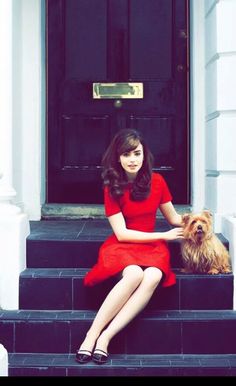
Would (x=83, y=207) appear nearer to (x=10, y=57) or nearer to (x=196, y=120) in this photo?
(x=196, y=120)

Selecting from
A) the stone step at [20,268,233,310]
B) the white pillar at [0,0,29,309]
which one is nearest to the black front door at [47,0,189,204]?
the white pillar at [0,0,29,309]

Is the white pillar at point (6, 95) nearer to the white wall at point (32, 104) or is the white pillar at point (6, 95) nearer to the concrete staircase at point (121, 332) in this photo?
the concrete staircase at point (121, 332)

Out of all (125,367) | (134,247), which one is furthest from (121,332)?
(134,247)

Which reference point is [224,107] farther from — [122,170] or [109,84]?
[109,84]

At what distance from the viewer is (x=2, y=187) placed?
174 inches

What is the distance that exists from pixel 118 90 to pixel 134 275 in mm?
2421

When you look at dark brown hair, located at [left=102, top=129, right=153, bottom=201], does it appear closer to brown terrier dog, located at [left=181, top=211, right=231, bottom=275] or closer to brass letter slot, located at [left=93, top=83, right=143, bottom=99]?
brown terrier dog, located at [left=181, top=211, right=231, bottom=275]

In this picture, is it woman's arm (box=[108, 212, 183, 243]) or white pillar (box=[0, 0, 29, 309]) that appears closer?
woman's arm (box=[108, 212, 183, 243])

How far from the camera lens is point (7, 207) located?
14.3 feet

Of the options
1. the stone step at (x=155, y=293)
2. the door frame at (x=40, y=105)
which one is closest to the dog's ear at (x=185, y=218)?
the stone step at (x=155, y=293)

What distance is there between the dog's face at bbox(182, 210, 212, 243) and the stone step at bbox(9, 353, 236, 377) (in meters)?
0.74

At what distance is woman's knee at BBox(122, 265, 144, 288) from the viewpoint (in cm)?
363

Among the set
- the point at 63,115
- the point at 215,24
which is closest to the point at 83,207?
the point at 63,115

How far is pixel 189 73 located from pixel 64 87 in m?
1.13
